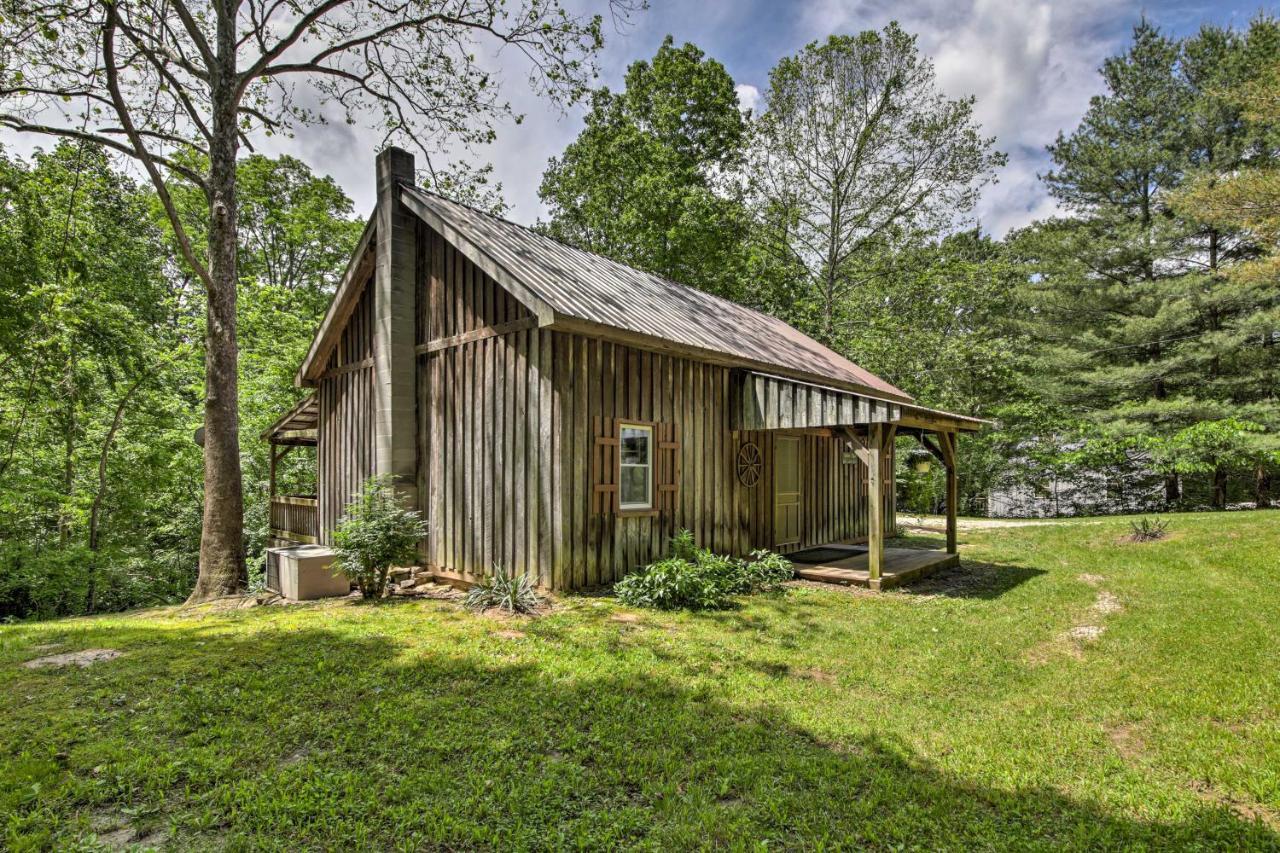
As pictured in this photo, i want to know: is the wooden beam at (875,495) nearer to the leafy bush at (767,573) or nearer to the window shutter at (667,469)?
the leafy bush at (767,573)

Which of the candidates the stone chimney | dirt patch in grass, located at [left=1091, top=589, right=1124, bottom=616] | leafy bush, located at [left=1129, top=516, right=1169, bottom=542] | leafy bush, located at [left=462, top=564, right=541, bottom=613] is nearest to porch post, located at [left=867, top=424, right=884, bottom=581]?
dirt patch in grass, located at [left=1091, top=589, right=1124, bottom=616]

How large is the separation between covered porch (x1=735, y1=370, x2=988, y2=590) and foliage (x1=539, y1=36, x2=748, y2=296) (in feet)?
43.0

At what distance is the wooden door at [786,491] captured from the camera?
1083 cm

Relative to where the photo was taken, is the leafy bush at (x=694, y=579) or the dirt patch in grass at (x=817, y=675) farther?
the leafy bush at (x=694, y=579)

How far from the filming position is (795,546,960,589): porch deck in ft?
28.8

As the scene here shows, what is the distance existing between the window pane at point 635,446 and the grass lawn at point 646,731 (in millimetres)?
2190

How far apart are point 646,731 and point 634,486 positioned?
4.61m

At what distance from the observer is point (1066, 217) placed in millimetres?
22250

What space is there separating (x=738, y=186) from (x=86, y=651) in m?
21.5

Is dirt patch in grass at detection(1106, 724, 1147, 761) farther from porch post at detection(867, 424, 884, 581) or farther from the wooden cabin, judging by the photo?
the wooden cabin

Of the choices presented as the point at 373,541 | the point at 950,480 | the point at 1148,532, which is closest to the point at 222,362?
the point at 373,541

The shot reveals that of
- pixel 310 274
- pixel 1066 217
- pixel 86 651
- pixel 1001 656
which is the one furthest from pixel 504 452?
pixel 1066 217

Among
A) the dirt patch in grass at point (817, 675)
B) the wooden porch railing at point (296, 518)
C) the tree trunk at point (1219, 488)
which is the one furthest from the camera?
the tree trunk at point (1219, 488)

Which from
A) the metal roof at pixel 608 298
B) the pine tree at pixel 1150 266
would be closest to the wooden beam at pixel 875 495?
the metal roof at pixel 608 298
